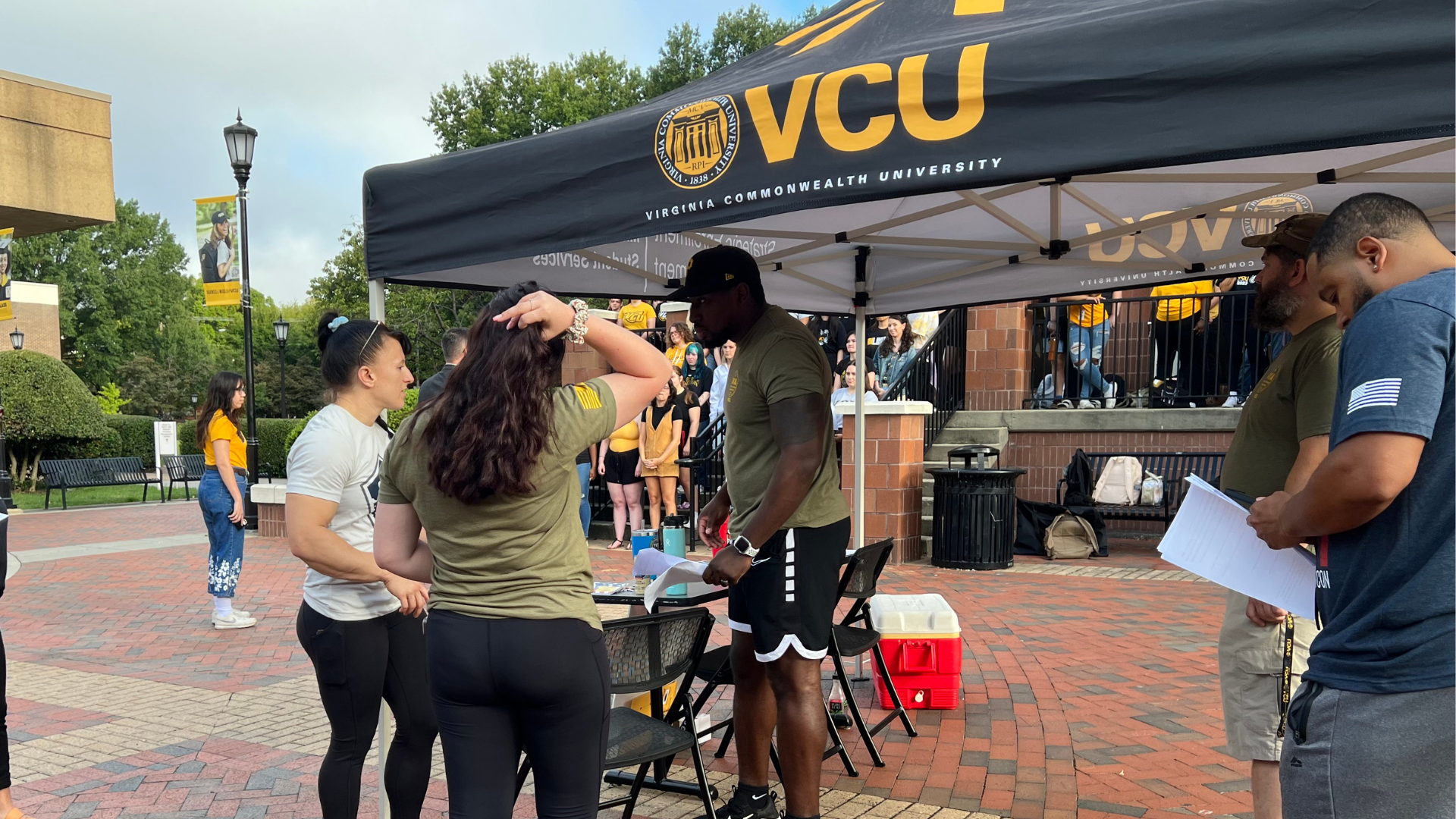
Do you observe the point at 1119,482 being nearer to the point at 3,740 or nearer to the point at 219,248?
the point at 3,740

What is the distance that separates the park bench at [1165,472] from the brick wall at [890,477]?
216 centimetres

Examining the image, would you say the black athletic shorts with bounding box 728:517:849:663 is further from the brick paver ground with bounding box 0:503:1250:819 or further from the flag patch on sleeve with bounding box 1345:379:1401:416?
the flag patch on sleeve with bounding box 1345:379:1401:416

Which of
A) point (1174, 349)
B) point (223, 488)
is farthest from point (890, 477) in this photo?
point (223, 488)

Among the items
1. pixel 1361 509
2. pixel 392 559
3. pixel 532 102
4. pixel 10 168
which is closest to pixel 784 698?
pixel 392 559

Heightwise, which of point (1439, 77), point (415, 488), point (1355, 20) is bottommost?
point (415, 488)

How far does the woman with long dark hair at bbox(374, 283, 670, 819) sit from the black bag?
933 cm

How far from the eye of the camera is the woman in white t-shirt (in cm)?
275

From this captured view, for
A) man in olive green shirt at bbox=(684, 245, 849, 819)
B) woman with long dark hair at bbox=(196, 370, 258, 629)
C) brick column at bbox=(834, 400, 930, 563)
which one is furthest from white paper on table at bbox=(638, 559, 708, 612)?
brick column at bbox=(834, 400, 930, 563)

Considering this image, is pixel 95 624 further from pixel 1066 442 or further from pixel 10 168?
pixel 1066 442

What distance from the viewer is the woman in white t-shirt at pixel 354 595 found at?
2.75 metres

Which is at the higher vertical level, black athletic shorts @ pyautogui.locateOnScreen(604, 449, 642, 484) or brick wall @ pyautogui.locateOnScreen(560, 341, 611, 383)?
brick wall @ pyautogui.locateOnScreen(560, 341, 611, 383)

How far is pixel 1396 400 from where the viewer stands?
1679 millimetres

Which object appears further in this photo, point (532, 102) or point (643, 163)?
point (532, 102)

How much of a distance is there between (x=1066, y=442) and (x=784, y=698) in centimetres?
912
